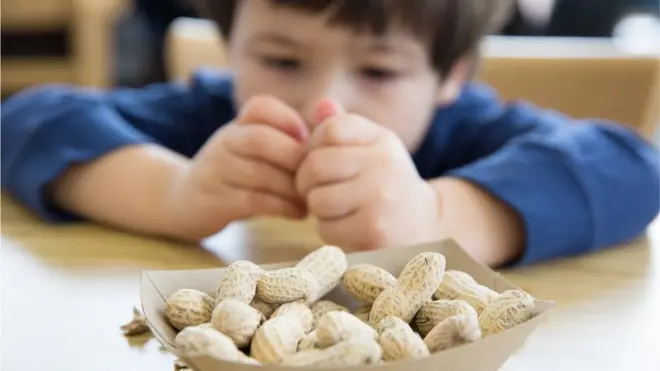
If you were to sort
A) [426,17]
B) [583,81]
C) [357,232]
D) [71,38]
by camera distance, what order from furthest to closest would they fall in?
[71,38]
[583,81]
[426,17]
[357,232]

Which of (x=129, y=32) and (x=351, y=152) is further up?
(x=351, y=152)

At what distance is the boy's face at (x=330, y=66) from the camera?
0.76m

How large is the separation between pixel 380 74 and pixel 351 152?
0.70 ft

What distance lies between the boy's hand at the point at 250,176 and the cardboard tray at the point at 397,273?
18cm

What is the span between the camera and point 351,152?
0.59 meters

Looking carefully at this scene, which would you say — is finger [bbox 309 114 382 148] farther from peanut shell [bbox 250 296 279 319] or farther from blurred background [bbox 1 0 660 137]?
blurred background [bbox 1 0 660 137]

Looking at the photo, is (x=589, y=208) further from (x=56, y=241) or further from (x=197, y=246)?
(x=56, y=241)

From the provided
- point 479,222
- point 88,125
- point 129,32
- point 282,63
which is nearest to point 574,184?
Answer: point 479,222

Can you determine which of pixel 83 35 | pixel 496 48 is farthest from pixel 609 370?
pixel 83 35

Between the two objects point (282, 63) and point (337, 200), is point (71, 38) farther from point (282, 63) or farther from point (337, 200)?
point (337, 200)

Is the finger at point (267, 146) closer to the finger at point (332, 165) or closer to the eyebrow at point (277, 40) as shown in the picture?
the finger at point (332, 165)

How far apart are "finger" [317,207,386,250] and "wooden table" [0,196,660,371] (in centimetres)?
4

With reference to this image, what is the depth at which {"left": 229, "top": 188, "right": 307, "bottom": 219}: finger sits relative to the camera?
64cm

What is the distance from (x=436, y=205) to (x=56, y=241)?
300mm
